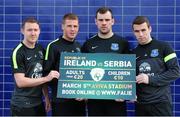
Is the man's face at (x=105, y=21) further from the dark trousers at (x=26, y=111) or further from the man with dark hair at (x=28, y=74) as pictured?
the dark trousers at (x=26, y=111)

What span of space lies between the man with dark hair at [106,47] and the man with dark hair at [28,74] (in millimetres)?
523

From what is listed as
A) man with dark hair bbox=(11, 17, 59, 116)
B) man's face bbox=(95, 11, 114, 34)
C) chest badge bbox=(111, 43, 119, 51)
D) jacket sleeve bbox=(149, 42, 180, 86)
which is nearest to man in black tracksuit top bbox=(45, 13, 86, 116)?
man with dark hair bbox=(11, 17, 59, 116)

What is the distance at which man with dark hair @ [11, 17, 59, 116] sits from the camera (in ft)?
14.0

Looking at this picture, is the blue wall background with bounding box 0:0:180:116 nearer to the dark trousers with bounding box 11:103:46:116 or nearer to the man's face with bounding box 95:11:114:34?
the man's face with bounding box 95:11:114:34

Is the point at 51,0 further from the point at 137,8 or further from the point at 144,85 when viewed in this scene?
the point at 144,85

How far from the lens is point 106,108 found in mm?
4422

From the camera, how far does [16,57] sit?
4262 mm

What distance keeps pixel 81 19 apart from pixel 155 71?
181 cm

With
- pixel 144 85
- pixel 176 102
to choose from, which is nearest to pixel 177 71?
pixel 144 85

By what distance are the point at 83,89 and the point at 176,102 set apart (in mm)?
1898

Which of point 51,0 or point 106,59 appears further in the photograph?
point 51,0

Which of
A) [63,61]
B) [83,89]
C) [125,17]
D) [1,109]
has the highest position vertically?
[125,17]

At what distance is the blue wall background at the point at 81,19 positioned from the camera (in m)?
5.63

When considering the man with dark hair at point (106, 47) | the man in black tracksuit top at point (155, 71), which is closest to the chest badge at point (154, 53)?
the man in black tracksuit top at point (155, 71)
